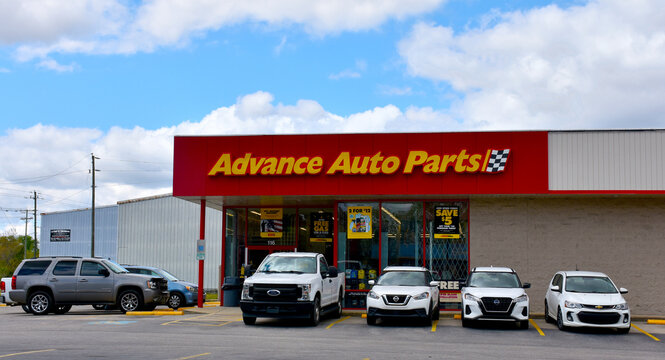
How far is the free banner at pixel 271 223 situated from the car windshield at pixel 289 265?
649 cm

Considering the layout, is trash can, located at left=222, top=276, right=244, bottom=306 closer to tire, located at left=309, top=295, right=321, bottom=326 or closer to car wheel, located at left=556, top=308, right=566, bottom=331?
tire, located at left=309, top=295, right=321, bottom=326

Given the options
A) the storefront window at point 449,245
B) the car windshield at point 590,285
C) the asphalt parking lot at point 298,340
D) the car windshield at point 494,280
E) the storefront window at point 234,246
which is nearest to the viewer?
the asphalt parking lot at point 298,340

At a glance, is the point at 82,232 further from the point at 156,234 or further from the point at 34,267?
the point at 34,267

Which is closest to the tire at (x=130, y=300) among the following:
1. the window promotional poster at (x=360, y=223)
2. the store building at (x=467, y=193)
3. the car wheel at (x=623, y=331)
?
the store building at (x=467, y=193)

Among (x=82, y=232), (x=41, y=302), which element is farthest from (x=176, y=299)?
(x=82, y=232)

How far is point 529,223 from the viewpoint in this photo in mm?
22906

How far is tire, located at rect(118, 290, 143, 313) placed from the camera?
2198 centimetres

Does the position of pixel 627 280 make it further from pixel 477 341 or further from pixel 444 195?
pixel 477 341

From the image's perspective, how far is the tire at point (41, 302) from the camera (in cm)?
2197

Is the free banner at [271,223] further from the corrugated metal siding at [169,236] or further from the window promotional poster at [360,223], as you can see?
the corrugated metal siding at [169,236]

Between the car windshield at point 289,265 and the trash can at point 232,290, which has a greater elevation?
the car windshield at point 289,265

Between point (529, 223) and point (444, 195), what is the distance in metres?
3.08

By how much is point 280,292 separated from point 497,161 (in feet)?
28.1

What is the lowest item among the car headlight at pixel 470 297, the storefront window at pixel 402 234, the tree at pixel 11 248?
the tree at pixel 11 248
